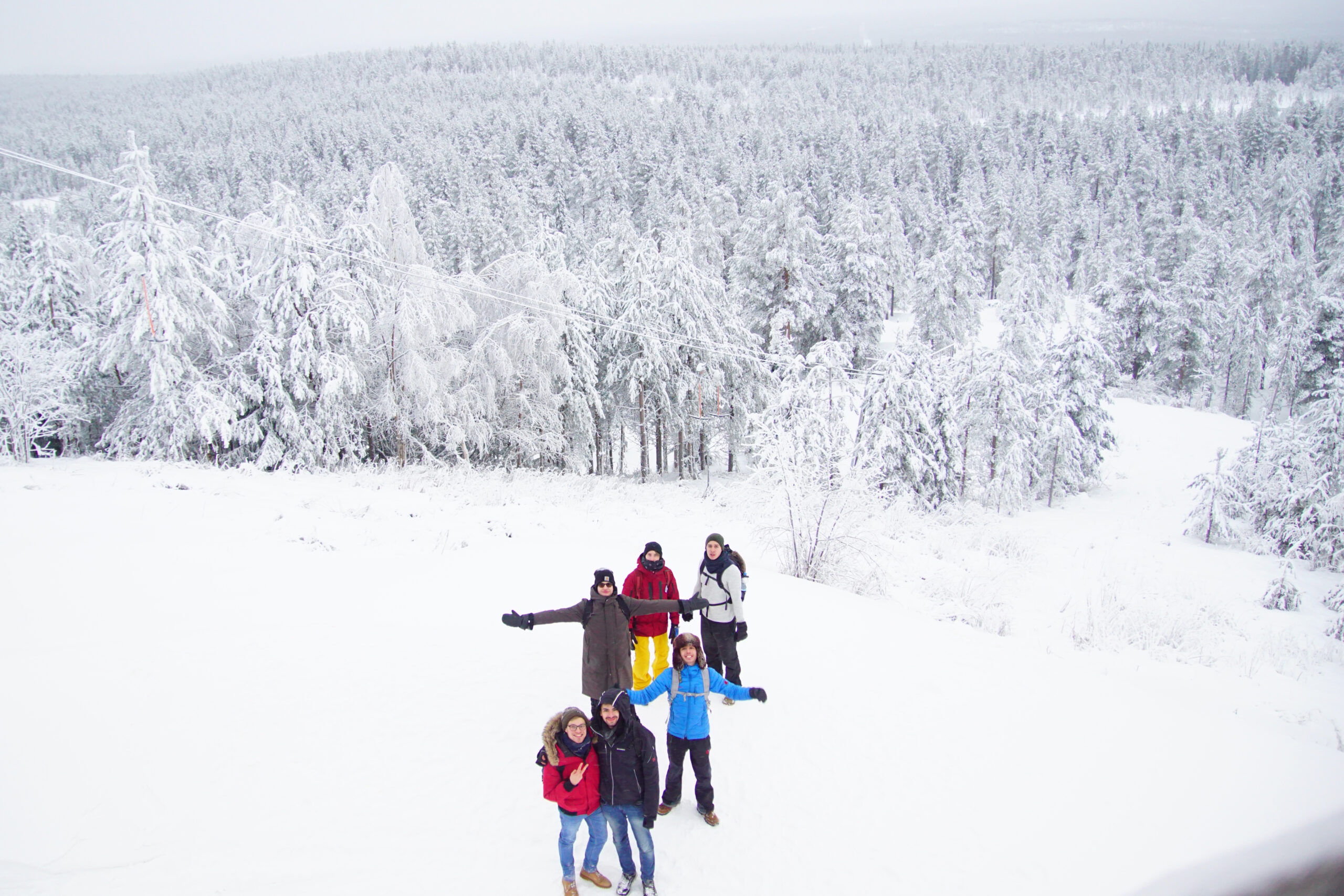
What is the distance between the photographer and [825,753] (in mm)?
7281

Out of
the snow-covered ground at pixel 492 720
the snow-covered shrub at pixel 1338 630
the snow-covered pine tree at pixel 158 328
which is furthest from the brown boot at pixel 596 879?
the snow-covered pine tree at pixel 158 328

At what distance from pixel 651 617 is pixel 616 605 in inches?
33.4

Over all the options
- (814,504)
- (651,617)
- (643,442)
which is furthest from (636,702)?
(643,442)

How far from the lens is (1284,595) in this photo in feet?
59.7

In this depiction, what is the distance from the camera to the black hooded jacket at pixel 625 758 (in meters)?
5.00

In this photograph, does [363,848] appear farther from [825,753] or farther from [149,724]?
[825,753]

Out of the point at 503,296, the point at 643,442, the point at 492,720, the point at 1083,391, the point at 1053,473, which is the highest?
the point at 503,296

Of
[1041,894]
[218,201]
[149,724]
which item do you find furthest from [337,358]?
[218,201]

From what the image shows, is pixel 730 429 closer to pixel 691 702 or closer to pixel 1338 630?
pixel 1338 630

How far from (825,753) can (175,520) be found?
11.2 metres

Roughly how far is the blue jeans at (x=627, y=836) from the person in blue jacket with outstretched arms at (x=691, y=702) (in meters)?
0.85

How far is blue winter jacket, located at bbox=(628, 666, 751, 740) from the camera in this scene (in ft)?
19.2

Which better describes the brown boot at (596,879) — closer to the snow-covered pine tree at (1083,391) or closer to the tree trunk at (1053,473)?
the tree trunk at (1053,473)

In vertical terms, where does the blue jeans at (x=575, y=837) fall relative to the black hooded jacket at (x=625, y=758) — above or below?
below
